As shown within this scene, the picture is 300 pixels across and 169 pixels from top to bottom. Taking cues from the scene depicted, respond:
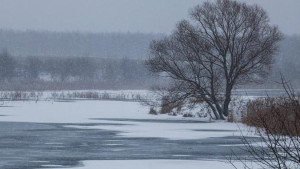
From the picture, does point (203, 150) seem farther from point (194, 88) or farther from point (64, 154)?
point (194, 88)

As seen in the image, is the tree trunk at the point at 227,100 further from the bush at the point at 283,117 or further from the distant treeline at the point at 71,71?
the distant treeline at the point at 71,71

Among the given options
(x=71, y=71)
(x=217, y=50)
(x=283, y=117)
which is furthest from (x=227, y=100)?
(x=71, y=71)

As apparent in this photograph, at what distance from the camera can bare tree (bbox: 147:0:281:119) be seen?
118 feet

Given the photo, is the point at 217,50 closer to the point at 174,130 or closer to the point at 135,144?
the point at 174,130

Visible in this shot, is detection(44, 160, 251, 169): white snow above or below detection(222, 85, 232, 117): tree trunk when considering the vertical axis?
below

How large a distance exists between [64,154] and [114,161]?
2216mm

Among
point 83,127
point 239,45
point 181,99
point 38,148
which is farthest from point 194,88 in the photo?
point 38,148

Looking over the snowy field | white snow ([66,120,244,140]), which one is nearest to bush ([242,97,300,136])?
the snowy field

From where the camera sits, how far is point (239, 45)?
36.4m

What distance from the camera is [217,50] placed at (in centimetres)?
3641

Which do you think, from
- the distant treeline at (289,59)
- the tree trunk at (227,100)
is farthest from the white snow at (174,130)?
the distant treeline at (289,59)

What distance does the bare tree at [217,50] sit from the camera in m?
35.8

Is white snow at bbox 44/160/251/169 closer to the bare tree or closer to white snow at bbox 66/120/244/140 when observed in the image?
white snow at bbox 66/120/244/140

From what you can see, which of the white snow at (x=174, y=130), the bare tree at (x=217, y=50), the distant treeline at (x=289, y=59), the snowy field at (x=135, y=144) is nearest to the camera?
the snowy field at (x=135, y=144)
